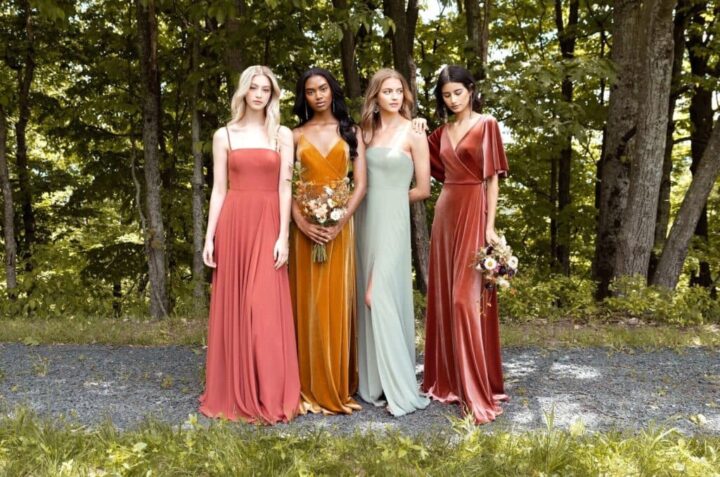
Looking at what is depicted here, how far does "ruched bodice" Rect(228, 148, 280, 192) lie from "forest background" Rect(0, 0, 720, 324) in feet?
7.97

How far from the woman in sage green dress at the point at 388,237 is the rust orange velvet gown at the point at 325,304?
0.15 m

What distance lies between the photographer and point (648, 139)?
849 centimetres

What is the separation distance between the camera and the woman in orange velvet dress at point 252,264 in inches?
182

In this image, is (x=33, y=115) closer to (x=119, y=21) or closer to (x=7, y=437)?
(x=119, y=21)

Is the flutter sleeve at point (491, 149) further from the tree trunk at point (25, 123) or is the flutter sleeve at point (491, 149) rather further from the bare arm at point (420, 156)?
the tree trunk at point (25, 123)

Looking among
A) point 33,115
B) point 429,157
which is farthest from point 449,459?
point 33,115

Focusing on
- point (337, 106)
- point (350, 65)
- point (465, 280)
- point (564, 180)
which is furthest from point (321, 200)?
point (564, 180)

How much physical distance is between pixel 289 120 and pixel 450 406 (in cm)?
397

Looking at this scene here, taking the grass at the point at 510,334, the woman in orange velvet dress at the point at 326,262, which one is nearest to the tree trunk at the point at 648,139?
the grass at the point at 510,334

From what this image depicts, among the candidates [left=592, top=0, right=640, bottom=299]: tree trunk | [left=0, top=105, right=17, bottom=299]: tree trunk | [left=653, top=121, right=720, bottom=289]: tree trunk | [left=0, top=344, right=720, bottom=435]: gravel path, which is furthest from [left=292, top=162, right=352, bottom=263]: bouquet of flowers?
[left=0, top=105, right=17, bottom=299]: tree trunk

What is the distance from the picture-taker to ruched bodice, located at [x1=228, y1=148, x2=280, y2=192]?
465 cm

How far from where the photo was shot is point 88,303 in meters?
9.38

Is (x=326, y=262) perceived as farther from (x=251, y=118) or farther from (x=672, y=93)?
(x=672, y=93)

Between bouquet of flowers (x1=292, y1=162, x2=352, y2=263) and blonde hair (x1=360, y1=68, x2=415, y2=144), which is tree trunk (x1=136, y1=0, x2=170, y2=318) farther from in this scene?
blonde hair (x1=360, y1=68, x2=415, y2=144)
